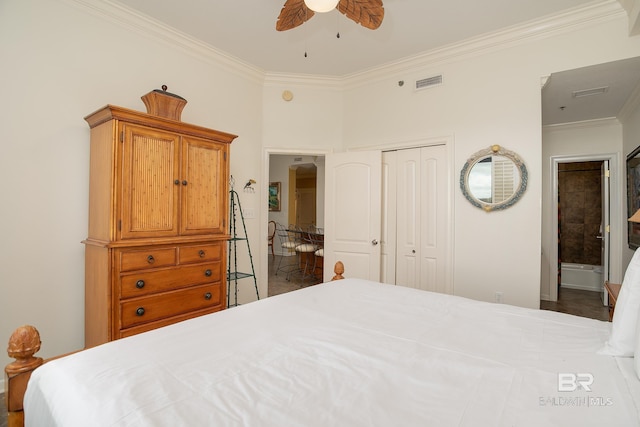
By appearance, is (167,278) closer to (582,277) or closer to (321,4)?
(321,4)

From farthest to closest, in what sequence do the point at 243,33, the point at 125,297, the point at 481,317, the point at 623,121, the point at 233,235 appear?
the point at 623,121 → the point at 233,235 → the point at 243,33 → the point at 125,297 → the point at 481,317

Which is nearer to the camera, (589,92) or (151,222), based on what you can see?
(151,222)

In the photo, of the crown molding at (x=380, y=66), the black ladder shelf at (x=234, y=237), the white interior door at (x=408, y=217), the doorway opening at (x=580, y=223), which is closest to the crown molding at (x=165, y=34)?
the crown molding at (x=380, y=66)

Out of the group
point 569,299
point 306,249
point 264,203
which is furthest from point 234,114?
point 569,299

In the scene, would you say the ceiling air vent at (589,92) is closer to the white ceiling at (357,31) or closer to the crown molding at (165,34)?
the white ceiling at (357,31)

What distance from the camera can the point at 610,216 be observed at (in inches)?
177

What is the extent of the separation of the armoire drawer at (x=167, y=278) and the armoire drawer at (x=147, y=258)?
48mm

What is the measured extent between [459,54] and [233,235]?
3.21m

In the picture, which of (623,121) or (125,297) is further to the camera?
(623,121)

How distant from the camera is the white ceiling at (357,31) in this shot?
271 centimetres

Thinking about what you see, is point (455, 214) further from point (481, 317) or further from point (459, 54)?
point (481, 317)

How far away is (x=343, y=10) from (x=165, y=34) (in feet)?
6.57

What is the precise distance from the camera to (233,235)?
3.73 metres

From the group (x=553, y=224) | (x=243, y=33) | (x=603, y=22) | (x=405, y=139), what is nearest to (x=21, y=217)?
(x=243, y=33)
